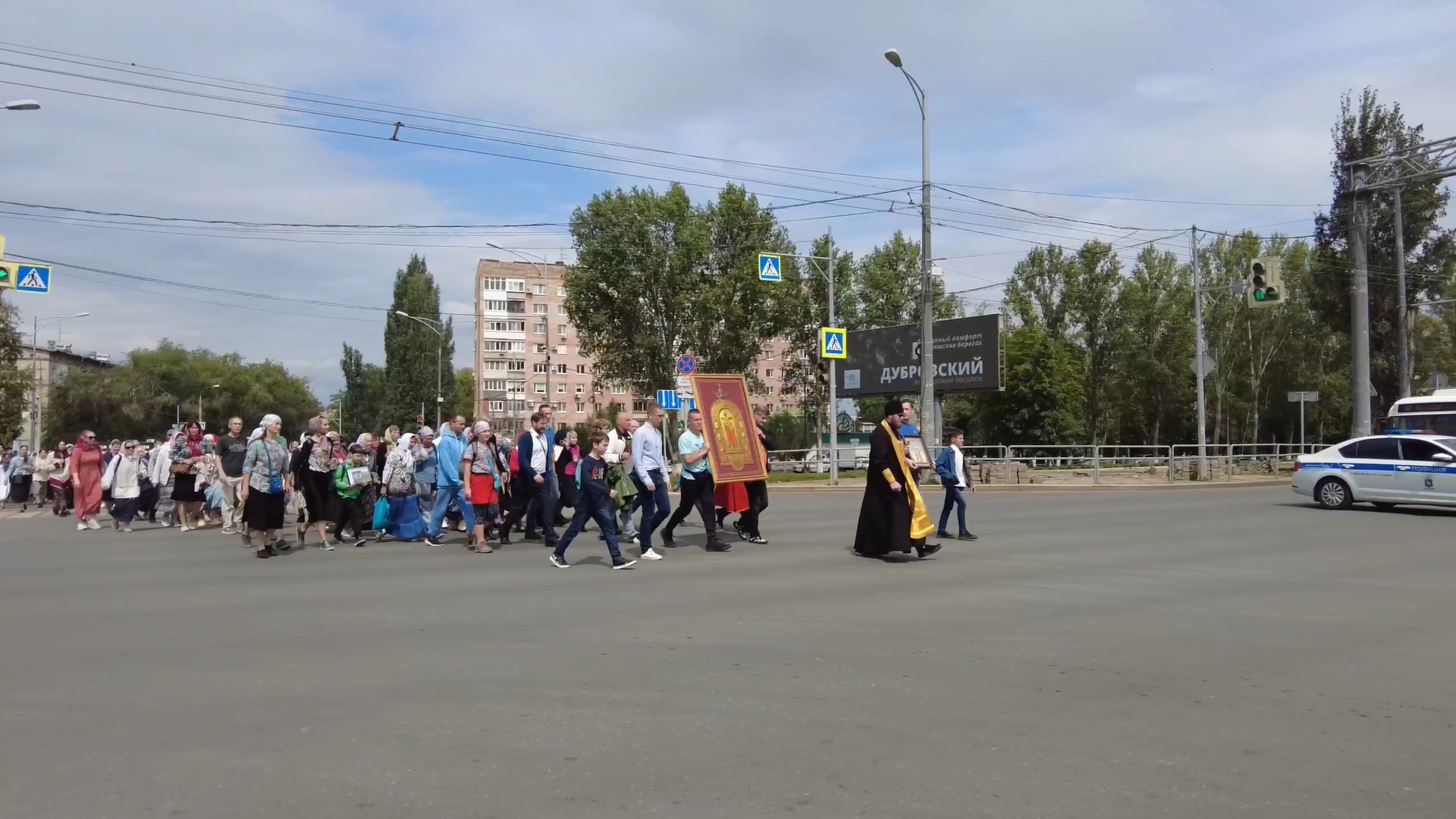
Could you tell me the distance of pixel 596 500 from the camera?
1171cm

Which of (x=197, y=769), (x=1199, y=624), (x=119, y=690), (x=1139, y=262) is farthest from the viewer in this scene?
(x=1139, y=262)

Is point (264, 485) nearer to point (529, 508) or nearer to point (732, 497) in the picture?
point (529, 508)

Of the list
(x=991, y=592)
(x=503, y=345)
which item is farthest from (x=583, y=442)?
(x=503, y=345)

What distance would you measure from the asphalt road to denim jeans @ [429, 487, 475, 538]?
95.2 inches

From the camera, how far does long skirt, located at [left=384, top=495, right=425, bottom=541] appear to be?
15656mm

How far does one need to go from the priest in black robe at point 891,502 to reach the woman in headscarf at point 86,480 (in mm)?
14415

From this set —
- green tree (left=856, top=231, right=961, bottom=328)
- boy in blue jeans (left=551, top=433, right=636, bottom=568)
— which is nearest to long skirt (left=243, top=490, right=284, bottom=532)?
boy in blue jeans (left=551, top=433, right=636, bottom=568)

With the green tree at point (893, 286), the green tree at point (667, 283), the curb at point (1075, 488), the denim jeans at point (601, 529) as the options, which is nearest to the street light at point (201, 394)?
the green tree at point (667, 283)

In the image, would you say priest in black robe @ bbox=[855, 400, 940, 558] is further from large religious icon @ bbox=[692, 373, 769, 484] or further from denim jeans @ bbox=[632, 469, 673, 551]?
denim jeans @ bbox=[632, 469, 673, 551]

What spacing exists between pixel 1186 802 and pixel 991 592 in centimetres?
566

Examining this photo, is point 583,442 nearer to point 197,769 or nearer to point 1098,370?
point 197,769

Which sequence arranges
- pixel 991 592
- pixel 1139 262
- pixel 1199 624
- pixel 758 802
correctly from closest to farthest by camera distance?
pixel 758 802 → pixel 1199 624 → pixel 991 592 → pixel 1139 262

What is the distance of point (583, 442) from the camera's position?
55.9 ft

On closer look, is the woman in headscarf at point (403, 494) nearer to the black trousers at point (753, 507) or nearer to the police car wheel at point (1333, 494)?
the black trousers at point (753, 507)
